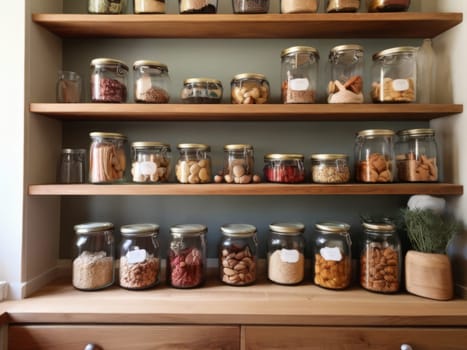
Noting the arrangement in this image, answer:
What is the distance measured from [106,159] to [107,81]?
31 cm

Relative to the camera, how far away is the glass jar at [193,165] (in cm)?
113

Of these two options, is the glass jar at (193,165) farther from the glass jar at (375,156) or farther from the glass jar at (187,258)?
the glass jar at (375,156)

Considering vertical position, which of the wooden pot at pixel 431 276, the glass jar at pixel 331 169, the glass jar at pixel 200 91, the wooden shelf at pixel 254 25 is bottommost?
the wooden pot at pixel 431 276

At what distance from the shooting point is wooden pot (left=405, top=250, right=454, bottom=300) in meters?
1.04

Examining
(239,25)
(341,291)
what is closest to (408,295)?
(341,291)

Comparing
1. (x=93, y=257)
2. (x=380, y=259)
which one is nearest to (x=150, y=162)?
(x=93, y=257)

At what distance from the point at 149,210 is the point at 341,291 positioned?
0.89 meters

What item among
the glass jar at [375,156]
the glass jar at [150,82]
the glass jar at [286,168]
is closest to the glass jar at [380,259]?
the glass jar at [375,156]

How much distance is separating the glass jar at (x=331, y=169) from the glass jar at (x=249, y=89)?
0.33m

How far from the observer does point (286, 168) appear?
1156 millimetres

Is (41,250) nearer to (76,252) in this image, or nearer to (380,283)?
(76,252)

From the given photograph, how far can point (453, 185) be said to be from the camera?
1.10 metres

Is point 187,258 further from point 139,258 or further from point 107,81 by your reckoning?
point 107,81

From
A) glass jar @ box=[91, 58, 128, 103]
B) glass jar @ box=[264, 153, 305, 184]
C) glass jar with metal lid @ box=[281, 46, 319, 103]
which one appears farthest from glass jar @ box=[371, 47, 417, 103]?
glass jar @ box=[91, 58, 128, 103]
